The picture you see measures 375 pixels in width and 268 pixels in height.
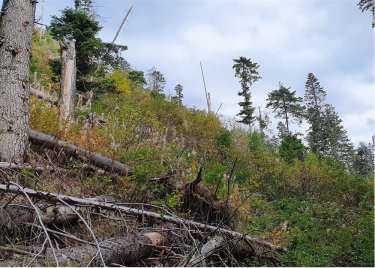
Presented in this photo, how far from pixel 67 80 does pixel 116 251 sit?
302 inches

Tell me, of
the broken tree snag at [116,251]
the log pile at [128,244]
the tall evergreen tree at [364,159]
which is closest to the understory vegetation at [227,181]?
the log pile at [128,244]

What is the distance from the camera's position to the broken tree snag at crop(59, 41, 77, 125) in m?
8.32

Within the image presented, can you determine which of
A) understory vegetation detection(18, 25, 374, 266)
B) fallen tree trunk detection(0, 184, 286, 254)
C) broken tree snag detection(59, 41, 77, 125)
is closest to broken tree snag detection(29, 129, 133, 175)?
understory vegetation detection(18, 25, 374, 266)

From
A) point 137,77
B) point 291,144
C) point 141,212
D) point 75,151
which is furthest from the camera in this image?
point 137,77

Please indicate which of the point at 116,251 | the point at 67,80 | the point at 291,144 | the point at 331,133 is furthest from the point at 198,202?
the point at 331,133

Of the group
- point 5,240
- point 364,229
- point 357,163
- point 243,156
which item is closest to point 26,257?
point 5,240

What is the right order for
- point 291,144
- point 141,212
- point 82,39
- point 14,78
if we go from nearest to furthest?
point 141,212, point 14,78, point 82,39, point 291,144

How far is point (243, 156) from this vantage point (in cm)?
1144

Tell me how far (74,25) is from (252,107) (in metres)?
18.8

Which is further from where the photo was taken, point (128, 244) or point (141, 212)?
point (141, 212)

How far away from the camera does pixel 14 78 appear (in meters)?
4.43

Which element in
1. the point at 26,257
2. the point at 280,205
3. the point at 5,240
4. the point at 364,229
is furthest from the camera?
the point at 280,205

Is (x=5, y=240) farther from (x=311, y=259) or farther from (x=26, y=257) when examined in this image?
(x=311, y=259)

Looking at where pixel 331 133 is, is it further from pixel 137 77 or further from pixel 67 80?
pixel 67 80
